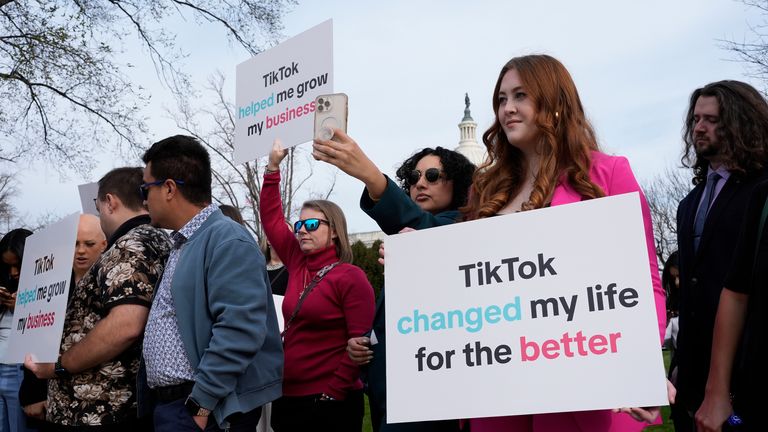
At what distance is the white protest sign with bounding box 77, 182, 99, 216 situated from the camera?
5.78 m

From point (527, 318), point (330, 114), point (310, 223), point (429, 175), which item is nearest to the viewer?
point (527, 318)

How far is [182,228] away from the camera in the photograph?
3.67m

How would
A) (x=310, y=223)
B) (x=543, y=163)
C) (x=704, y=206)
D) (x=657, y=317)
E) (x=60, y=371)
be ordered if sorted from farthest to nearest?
(x=310, y=223), (x=60, y=371), (x=704, y=206), (x=543, y=163), (x=657, y=317)

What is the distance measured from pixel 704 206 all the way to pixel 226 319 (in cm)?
231

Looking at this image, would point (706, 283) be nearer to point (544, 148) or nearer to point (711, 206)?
point (711, 206)

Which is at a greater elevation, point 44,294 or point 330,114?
point 330,114

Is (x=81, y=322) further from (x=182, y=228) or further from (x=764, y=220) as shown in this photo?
(x=764, y=220)

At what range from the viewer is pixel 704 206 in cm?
341

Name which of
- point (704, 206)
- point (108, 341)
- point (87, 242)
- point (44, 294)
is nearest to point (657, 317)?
point (704, 206)

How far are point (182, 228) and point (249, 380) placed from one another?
0.86 meters

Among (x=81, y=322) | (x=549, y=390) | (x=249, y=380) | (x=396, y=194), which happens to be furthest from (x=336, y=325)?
(x=549, y=390)

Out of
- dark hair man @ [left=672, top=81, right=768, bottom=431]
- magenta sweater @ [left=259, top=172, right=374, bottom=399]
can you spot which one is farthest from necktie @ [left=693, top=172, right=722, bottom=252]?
magenta sweater @ [left=259, top=172, right=374, bottom=399]

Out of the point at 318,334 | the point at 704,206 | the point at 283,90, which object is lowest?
the point at 318,334

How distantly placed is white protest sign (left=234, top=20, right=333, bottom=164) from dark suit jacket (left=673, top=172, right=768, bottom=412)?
194 cm
